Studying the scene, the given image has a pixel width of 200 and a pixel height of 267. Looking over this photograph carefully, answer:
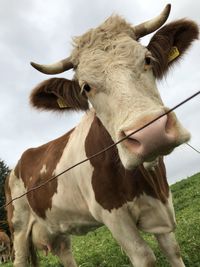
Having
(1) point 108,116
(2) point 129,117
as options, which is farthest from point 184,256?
(2) point 129,117

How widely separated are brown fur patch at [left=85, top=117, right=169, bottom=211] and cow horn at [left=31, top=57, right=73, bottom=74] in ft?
2.77

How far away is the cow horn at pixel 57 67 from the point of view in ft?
18.4

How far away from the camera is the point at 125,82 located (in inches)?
179

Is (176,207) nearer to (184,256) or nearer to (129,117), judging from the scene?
(184,256)

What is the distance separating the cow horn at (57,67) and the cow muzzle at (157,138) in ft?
5.85

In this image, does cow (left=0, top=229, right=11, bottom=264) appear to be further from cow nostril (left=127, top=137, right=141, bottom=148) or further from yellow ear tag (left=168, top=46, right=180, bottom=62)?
cow nostril (left=127, top=137, right=141, bottom=148)

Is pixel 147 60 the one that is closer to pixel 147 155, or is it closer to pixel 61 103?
pixel 147 155

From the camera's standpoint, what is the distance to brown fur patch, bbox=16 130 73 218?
299 inches

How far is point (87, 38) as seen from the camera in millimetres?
5438

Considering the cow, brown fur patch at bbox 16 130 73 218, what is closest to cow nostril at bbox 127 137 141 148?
brown fur patch at bbox 16 130 73 218

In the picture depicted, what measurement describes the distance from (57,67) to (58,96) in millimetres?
478

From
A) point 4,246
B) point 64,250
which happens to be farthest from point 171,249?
point 4,246

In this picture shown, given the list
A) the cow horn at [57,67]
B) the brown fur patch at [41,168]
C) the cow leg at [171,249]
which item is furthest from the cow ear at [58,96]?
the cow leg at [171,249]

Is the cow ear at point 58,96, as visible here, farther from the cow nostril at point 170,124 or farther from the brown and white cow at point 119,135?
the cow nostril at point 170,124
